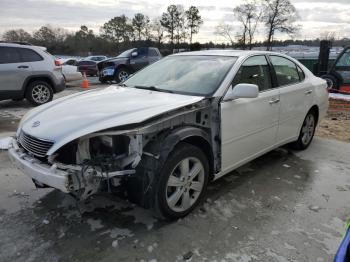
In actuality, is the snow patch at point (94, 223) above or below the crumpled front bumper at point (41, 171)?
below

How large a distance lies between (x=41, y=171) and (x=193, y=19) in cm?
5804

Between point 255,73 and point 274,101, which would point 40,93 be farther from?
point 274,101

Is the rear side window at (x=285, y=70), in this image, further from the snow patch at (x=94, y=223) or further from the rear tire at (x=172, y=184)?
the snow patch at (x=94, y=223)

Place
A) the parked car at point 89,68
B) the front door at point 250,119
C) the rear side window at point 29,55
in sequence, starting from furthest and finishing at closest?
the parked car at point 89,68 < the rear side window at point 29,55 < the front door at point 250,119

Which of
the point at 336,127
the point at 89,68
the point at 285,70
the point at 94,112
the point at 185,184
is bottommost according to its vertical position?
the point at 89,68

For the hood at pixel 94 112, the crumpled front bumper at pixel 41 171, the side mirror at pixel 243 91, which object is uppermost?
the side mirror at pixel 243 91

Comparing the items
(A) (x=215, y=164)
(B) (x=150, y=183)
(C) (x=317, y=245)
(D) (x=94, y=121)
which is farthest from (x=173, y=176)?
(C) (x=317, y=245)

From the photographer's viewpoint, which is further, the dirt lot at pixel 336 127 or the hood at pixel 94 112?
the dirt lot at pixel 336 127

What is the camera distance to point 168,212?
10.4 ft

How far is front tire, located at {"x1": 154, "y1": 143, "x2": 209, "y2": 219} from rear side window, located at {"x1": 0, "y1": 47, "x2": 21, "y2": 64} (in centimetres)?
752

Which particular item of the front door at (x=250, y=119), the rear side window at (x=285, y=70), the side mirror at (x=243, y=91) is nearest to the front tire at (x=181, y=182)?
the front door at (x=250, y=119)

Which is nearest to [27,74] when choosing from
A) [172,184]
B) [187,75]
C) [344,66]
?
[187,75]

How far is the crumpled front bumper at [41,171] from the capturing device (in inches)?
106

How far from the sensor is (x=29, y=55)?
30.6 ft
